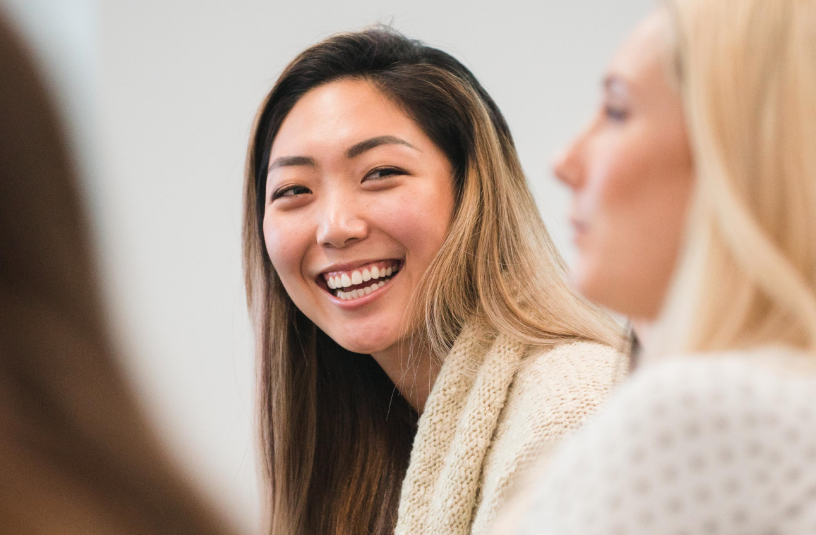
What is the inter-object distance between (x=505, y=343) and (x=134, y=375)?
87cm

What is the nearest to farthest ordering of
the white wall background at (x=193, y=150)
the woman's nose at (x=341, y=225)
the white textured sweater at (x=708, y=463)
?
the white textured sweater at (x=708, y=463) < the woman's nose at (x=341, y=225) < the white wall background at (x=193, y=150)

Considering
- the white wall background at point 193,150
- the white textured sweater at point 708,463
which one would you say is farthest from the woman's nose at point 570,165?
the white wall background at point 193,150

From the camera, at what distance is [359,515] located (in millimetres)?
1436

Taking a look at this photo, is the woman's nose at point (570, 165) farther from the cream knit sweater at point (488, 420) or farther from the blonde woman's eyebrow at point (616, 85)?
the cream knit sweater at point (488, 420)

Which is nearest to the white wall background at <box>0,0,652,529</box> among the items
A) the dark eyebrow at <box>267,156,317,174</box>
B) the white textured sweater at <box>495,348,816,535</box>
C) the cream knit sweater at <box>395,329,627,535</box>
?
the dark eyebrow at <box>267,156,317,174</box>

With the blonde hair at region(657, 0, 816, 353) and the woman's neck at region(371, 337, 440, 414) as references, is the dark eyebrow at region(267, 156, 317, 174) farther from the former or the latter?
the blonde hair at region(657, 0, 816, 353)

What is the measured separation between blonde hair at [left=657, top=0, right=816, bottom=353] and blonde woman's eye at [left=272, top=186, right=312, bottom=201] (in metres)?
0.87

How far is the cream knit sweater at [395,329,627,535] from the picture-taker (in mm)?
1009

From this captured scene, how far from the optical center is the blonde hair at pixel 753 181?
21.0 inches

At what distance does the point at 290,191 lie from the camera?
137 cm

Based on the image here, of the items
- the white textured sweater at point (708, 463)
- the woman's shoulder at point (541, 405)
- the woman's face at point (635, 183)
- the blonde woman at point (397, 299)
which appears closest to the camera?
the white textured sweater at point (708, 463)

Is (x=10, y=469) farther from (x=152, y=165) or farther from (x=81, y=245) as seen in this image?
(x=152, y=165)

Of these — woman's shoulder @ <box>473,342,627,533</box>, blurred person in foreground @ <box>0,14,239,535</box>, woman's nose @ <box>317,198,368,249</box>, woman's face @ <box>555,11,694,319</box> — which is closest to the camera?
blurred person in foreground @ <box>0,14,239,535</box>

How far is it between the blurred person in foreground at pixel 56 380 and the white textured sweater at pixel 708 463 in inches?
9.2
